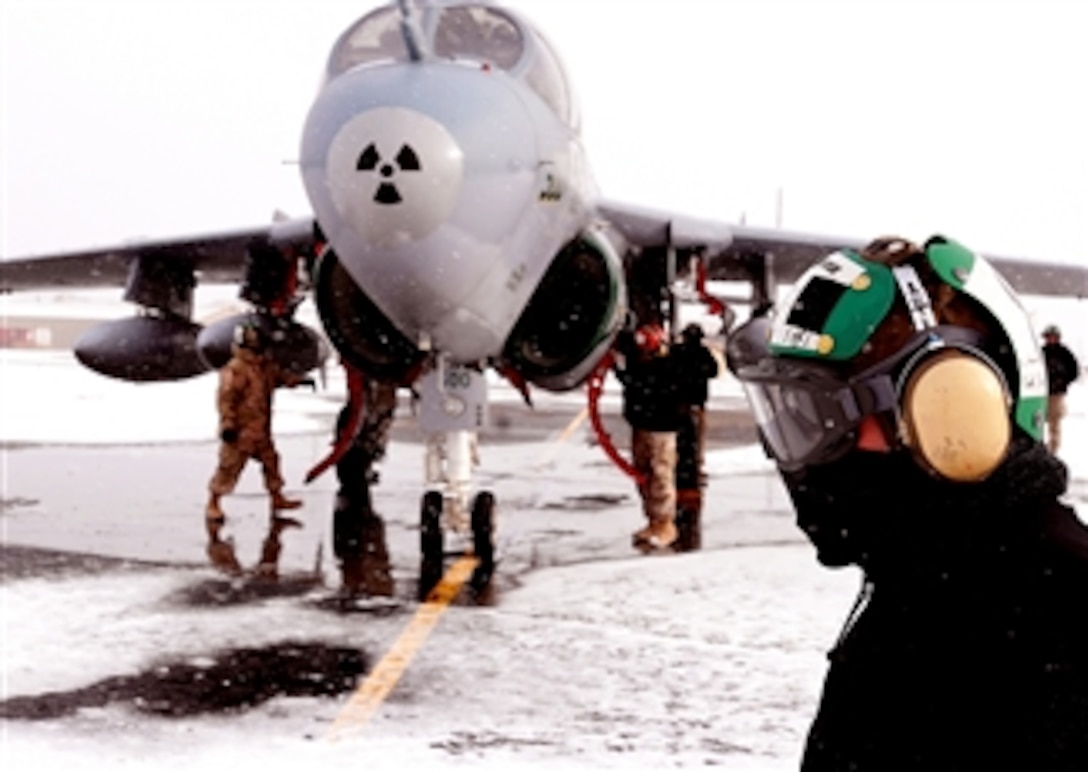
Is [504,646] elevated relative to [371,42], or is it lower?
lower

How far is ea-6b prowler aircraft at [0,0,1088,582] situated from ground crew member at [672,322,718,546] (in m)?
0.52

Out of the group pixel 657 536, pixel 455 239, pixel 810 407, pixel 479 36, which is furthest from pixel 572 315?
pixel 810 407

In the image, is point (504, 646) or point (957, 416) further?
point (504, 646)

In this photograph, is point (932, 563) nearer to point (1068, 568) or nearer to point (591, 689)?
point (1068, 568)

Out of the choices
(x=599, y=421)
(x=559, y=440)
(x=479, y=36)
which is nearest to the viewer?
(x=479, y=36)

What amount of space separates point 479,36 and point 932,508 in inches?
274

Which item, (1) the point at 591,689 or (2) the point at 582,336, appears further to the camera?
(2) the point at 582,336

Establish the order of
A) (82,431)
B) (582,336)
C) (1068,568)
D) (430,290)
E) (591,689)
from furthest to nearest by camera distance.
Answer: (82,431)
(582,336)
(430,290)
(591,689)
(1068,568)

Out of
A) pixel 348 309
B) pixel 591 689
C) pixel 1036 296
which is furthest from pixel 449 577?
pixel 1036 296

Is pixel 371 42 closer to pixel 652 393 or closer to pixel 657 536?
pixel 652 393

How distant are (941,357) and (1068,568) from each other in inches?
13.4

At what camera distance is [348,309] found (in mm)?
A: 9039

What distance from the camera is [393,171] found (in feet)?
21.7

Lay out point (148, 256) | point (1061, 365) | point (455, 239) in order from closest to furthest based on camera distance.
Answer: point (455, 239) < point (148, 256) < point (1061, 365)
